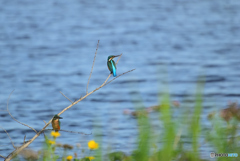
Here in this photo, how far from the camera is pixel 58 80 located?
1033 centimetres

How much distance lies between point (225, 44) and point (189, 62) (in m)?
2.22

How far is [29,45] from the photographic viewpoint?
13.8m

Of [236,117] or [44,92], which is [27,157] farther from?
[44,92]

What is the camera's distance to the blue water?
7879 mm

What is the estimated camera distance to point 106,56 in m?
12.3

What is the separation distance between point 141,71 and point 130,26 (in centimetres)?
554

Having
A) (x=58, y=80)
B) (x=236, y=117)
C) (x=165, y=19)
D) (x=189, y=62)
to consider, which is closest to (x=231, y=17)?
(x=165, y=19)

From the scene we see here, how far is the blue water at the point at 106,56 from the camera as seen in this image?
788cm

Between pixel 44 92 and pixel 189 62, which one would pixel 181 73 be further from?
pixel 44 92

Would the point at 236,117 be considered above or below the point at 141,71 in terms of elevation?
above

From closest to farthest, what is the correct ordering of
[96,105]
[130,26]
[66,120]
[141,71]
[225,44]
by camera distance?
1. [66,120]
2. [96,105]
3. [141,71]
4. [225,44]
5. [130,26]

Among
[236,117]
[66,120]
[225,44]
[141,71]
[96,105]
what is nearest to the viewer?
[236,117]

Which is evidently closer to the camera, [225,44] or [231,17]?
[225,44]

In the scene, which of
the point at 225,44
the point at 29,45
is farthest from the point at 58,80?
the point at 225,44
